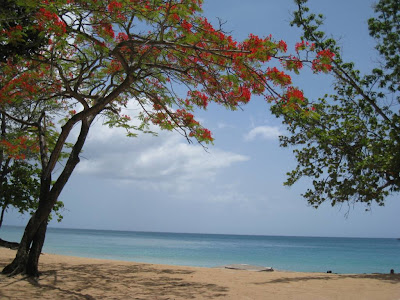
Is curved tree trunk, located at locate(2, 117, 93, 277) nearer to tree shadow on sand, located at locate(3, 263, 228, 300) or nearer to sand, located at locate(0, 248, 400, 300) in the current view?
sand, located at locate(0, 248, 400, 300)

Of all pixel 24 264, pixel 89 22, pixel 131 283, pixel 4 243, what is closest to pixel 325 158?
pixel 131 283

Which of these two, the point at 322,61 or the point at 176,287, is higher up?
the point at 322,61

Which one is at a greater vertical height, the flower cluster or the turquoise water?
the flower cluster

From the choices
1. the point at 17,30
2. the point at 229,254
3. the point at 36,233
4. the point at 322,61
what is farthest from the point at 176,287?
the point at 229,254

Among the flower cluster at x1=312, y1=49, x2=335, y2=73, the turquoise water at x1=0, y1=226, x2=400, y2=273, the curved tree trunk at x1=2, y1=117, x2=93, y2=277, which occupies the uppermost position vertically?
the flower cluster at x1=312, y1=49, x2=335, y2=73

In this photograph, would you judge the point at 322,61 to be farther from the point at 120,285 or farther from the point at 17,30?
the point at 120,285

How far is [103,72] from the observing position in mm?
9602

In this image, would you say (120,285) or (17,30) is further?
(120,285)

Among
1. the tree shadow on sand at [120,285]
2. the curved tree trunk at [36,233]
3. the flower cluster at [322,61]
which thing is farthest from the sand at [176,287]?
the flower cluster at [322,61]

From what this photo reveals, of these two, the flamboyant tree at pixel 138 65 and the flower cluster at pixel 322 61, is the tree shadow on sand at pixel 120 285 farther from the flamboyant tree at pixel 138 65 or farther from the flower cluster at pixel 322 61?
the flower cluster at pixel 322 61

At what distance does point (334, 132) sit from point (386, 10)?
158 inches

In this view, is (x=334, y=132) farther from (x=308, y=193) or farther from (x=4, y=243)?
(x=4, y=243)

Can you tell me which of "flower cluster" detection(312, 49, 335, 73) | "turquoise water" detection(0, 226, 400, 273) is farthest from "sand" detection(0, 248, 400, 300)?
"turquoise water" detection(0, 226, 400, 273)

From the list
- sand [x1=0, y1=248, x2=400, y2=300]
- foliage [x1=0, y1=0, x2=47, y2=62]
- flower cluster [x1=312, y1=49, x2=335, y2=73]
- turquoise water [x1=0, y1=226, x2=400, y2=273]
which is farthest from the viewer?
turquoise water [x1=0, y1=226, x2=400, y2=273]
